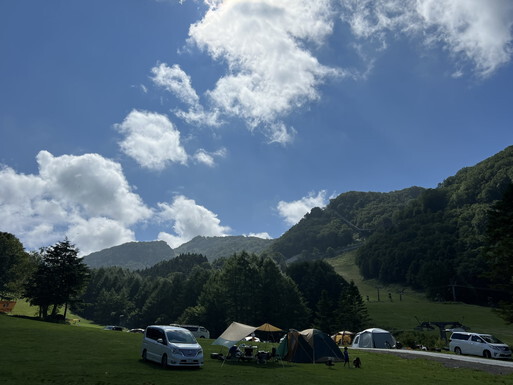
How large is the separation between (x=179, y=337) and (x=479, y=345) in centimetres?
2846

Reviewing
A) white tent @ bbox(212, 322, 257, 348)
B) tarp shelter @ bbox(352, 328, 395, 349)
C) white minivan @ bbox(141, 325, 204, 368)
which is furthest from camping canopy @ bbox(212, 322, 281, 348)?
tarp shelter @ bbox(352, 328, 395, 349)

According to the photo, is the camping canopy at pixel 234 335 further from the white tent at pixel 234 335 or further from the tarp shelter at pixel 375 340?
the tarp shelter at pixel 375 340

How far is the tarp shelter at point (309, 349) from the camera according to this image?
28891 millimetres

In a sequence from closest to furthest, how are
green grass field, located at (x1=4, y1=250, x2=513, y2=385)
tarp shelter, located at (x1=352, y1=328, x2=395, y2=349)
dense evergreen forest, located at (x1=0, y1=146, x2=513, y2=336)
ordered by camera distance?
1. green grass field, located at (x1=4, y1=250, x2=513, y2=385)
2. tarp shelter, located at (x1=352, y1=328, x2=395, y2=349)
3. dense evergreen forest, located at (x1=0, y1=146, x2=513, y2=336)

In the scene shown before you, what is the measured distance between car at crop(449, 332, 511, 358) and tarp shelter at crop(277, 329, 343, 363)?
14.6 m

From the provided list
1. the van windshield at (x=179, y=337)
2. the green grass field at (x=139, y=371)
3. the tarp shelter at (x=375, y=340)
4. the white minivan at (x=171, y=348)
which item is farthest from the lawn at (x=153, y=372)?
the tarp shelter at (x=375, y=340)

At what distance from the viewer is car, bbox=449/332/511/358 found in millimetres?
33069

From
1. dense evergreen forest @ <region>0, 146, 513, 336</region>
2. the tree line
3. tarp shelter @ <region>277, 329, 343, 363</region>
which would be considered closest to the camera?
tarp shelter @ <region>277, 329, 343, 363</region>

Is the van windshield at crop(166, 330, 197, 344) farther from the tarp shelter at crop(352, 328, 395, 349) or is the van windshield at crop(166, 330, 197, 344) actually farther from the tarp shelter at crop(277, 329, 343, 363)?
the tarp shelter at crop(352, 328, 395, 349)

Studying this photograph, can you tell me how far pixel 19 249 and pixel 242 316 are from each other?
62808mm

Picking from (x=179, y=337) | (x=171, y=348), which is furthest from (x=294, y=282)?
(x=171, y=348)

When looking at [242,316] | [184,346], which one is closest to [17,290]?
[242,316]

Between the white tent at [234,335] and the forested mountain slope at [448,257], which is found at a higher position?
the forested mountain slope at [448,257]

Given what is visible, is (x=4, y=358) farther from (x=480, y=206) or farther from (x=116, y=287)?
(x=480, y=206)
